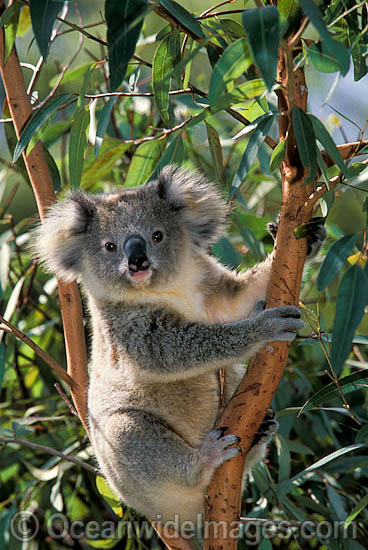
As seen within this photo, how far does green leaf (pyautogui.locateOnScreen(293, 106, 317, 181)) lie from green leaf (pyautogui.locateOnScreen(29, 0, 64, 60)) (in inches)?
19.3

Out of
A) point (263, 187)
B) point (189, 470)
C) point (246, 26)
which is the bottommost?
point (189, 470)

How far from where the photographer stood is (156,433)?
2010mm

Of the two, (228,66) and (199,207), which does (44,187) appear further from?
(228,66)

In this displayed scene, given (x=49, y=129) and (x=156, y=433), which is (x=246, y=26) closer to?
(x=156, y=433)

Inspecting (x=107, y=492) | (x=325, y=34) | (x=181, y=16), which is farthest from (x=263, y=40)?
(x=107, y=492)

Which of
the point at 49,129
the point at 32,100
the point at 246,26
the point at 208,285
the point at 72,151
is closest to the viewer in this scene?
the point at 246,26

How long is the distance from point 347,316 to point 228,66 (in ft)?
1.72

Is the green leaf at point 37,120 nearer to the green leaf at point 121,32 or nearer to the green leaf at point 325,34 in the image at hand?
the green leaf at point 121,32

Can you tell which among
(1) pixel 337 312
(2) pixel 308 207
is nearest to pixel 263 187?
(2) pixel 308 207

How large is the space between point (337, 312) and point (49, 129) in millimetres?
1818

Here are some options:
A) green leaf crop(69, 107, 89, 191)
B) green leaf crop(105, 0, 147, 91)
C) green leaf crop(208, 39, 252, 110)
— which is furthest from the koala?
green leaf crop(105, 0, 147, 91)

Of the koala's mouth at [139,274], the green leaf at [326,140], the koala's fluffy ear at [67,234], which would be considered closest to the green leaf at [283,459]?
the koala's mouth at [139,274]

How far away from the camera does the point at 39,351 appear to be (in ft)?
6.16

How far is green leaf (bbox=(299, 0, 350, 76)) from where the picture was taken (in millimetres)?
1078
